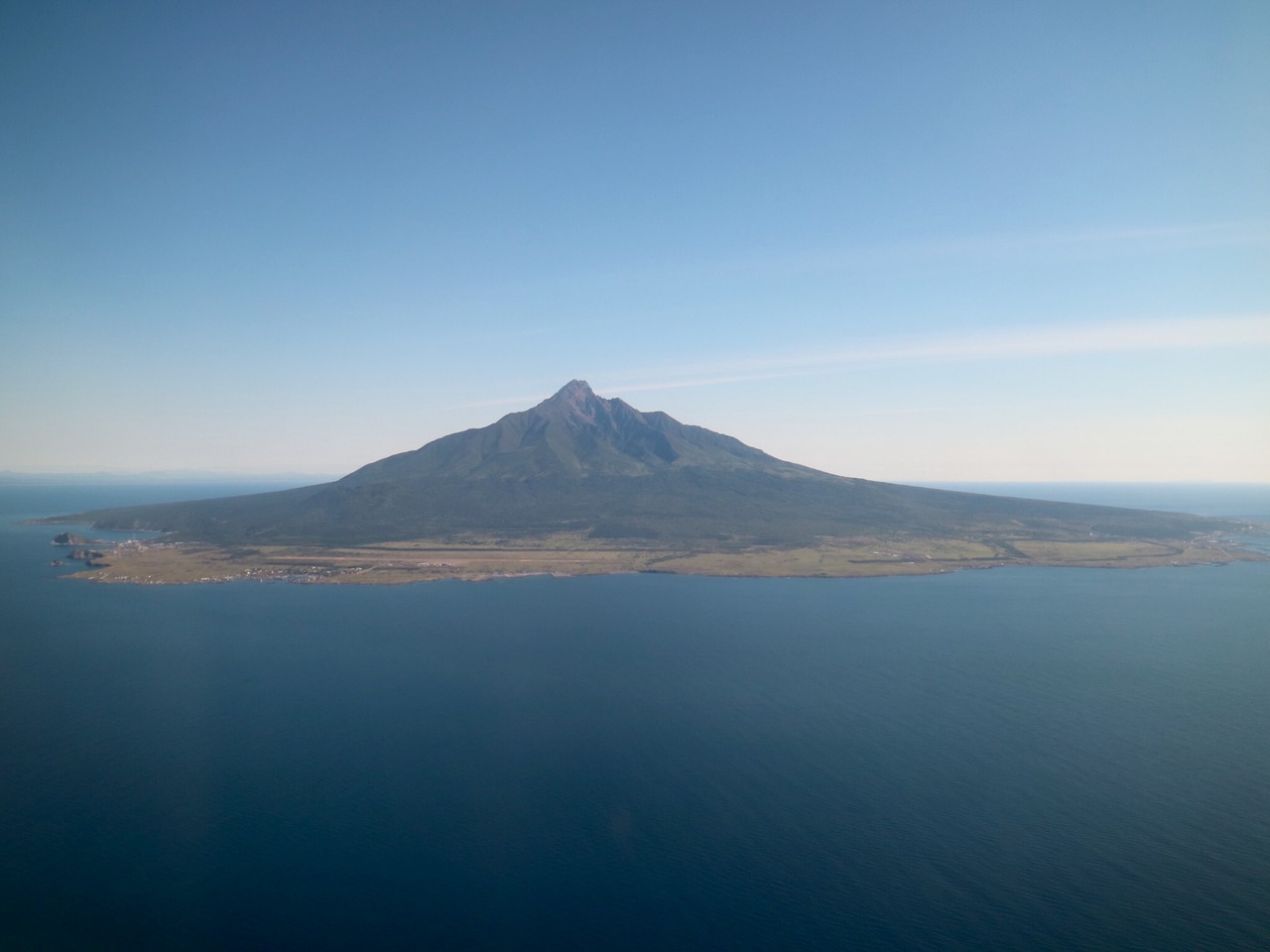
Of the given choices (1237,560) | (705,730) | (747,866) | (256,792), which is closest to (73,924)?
(256,792)

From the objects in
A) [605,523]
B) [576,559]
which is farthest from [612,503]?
[576,559]

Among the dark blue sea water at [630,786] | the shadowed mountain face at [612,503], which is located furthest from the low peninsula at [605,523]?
the dark blue sea water at [630,786]

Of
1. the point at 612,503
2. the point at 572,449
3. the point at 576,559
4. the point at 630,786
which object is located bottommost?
the point at 630,786

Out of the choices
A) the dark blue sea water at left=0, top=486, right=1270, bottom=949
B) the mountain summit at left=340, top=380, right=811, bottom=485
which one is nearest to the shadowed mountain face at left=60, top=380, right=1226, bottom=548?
the mountain summit at left=340, top=380, right=811, bottom=485

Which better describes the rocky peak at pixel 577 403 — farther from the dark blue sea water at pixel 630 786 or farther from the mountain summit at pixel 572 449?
the dark blue sea water at pixel 630 786

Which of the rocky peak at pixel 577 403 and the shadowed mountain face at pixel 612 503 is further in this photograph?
the rocky peak at pixel 577 403

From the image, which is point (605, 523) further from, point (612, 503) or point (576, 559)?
point (576, 559)
